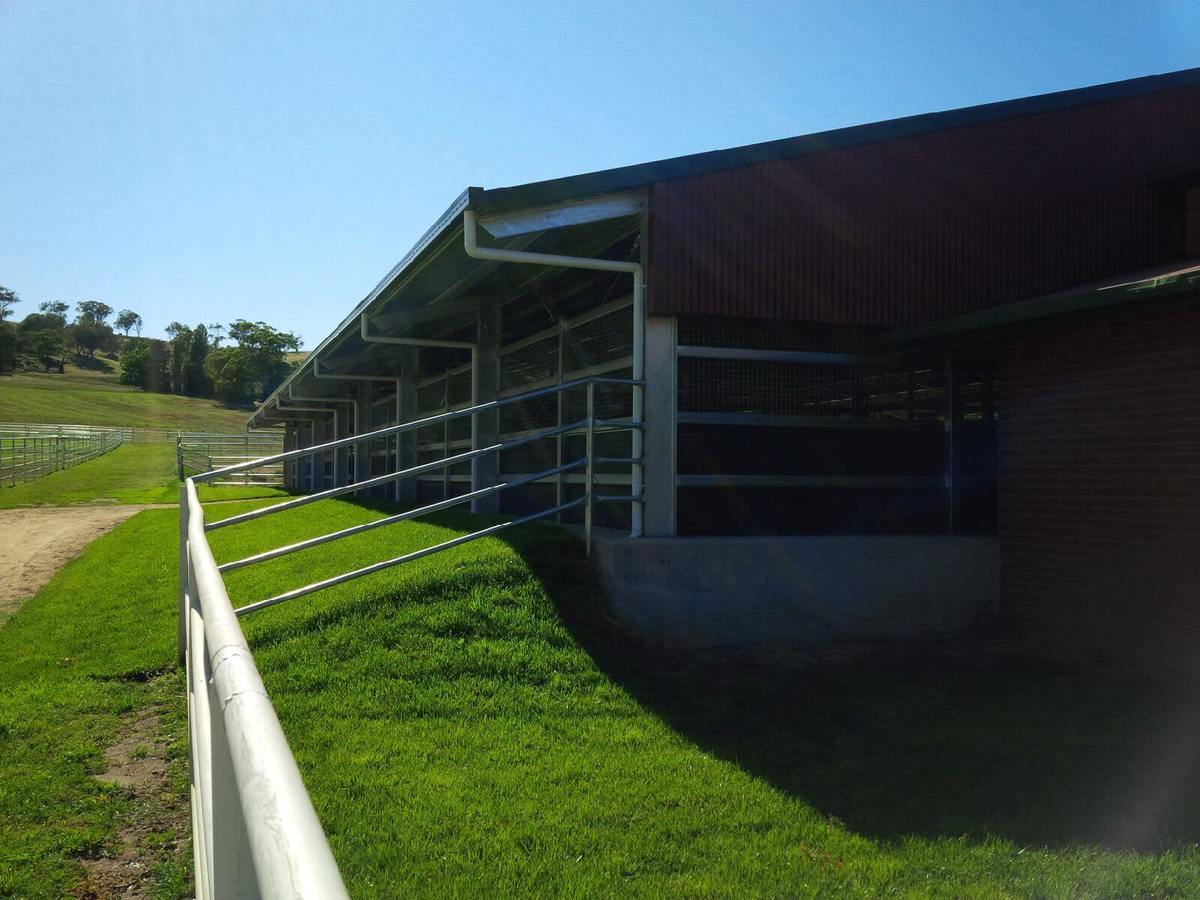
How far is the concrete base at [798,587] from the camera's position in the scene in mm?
7188

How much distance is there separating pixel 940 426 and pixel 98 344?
525 feet

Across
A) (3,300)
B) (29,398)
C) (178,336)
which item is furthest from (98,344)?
(29,398)

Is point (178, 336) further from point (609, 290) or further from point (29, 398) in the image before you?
point (609, 290)

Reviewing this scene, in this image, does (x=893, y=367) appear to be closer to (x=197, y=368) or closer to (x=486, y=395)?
(x=486, y=395)

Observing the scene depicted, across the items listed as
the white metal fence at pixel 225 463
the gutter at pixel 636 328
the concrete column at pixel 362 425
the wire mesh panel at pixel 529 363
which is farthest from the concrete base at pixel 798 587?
the white metal fence at pixel 225 463

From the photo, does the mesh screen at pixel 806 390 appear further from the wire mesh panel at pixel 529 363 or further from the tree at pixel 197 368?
the tree at pixel 197 368

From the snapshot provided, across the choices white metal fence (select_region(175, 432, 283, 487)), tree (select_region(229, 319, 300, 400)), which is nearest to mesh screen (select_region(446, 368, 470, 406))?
white metal fence (select_region(175, 432, 283, 487))

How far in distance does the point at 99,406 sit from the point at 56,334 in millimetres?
41089

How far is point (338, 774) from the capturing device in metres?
4.47

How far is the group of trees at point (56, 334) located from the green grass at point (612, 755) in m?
121

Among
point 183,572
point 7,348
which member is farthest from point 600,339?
point 7,348

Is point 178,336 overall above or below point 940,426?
above

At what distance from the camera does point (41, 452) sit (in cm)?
3741

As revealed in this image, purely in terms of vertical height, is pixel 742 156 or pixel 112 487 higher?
pixel 742 156
